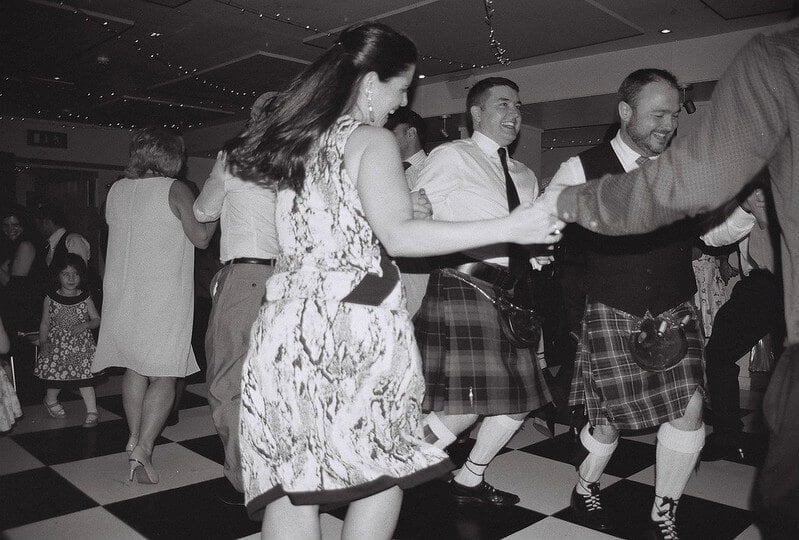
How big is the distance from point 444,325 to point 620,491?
0.92m

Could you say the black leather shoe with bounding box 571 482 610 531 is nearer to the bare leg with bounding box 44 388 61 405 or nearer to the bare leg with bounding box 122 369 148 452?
the bare leg with bounding box 122 369 148 452

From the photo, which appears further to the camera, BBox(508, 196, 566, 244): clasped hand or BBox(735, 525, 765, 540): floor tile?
BBox(735, 525, 765, 540): floor tile

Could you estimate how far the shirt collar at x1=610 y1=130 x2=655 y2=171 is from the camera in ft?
6.19

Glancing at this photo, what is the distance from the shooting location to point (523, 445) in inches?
110

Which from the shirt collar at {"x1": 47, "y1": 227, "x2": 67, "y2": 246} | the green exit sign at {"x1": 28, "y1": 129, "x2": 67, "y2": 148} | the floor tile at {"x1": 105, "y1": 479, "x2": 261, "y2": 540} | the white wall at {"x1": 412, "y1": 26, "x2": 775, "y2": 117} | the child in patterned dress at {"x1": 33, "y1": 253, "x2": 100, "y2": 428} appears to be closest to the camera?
the floor tile at {"x1": 105, "y1": 479, "x2": 261, "y2": 540}

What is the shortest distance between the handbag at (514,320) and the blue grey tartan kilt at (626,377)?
0.67 ft

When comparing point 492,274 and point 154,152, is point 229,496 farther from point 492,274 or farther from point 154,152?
point 154,152

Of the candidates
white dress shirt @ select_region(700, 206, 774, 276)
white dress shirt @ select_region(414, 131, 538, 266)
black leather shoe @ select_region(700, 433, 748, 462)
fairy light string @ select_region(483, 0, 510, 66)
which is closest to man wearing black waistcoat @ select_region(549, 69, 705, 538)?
white dress shirt @ select_region(700, 206, 774, 276)

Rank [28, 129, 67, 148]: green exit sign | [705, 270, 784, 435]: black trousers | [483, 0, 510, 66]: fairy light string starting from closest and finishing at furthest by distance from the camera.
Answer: [705, 270, 784, 435]: black trousers
[483, 0, 510, 66]: fairy light string
[28, 129, 67, 148]: green exit sign

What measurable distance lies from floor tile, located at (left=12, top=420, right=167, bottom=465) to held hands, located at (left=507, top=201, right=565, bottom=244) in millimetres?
2298

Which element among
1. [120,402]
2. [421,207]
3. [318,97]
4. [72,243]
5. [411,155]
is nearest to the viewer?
[318,97]

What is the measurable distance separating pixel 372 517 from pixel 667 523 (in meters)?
1.17

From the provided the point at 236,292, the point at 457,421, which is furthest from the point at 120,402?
the point at 457,421

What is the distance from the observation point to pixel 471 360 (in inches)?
81.9
